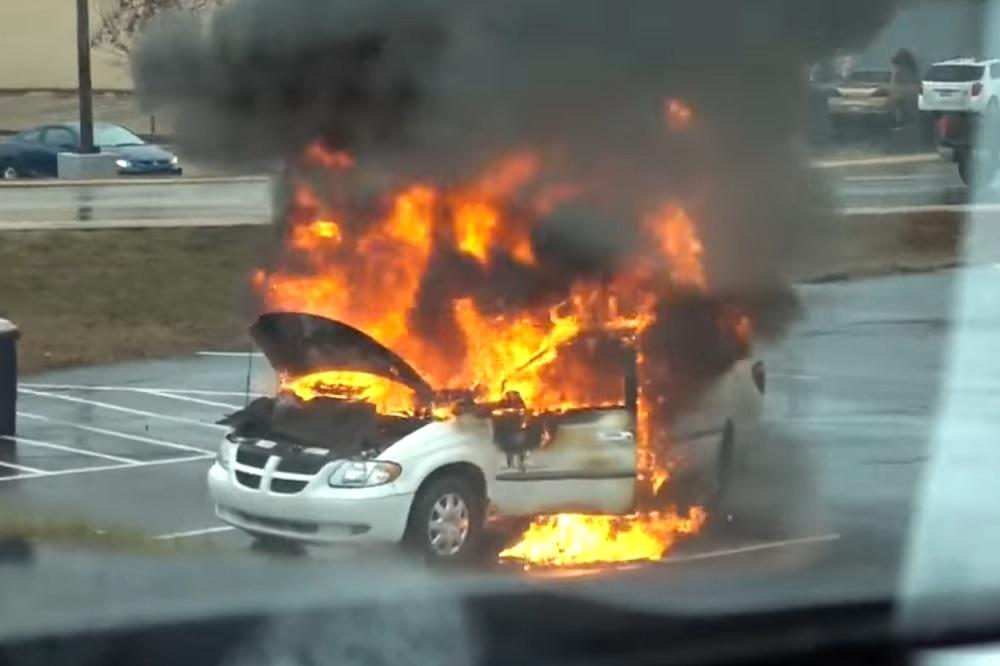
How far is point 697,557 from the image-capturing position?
479cm

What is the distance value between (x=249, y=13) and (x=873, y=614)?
3523 millimetres

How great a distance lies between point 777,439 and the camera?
19.4ft

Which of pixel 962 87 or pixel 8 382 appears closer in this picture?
pixel 962 87

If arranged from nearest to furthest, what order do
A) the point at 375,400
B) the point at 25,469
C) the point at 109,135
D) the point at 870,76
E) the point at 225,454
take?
the point at 375,400
the point at 225,454
the point at 870,76
the point at 25,469
the point at 109,135

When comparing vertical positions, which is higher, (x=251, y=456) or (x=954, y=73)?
(x=954, y=73)

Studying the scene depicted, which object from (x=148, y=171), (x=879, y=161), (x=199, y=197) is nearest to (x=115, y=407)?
(x=199, y=197)

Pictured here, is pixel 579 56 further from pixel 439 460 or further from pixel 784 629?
pixel 784 629

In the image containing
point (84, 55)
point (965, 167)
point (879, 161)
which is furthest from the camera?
point (84, 55)

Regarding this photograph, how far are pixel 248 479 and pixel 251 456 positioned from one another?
0.41ft

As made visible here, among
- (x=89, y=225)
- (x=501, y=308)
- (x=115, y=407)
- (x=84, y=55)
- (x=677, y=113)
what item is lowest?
(x=115, y=407)

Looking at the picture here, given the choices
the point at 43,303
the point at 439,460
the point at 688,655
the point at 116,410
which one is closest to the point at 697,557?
the point at 439,460

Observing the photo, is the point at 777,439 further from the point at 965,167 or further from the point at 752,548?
the point at 965,167

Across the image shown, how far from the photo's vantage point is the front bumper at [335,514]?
4883mm

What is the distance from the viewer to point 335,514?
192 inches
